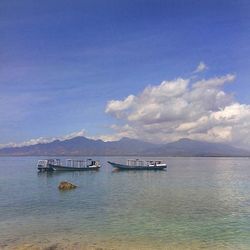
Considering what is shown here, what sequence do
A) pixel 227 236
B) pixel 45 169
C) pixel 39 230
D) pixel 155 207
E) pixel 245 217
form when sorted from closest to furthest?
pixel 227 236 → pixel 39 230 → pixel 245 217 → pixel 155 207 → pixel 45 169

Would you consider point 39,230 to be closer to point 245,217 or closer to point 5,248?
point 5,248

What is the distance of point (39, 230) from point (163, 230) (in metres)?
10.4

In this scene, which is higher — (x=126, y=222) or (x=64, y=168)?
(x=64, y=168)

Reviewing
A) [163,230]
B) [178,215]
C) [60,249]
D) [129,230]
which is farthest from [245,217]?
[60,249]

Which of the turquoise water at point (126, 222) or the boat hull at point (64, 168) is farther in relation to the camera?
the boat hull at point (64, 168)

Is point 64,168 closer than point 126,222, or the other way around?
point 126,222

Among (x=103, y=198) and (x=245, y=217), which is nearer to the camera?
(x=245, y=217)

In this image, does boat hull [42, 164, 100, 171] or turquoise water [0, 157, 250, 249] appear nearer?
turquoise water [0, 157, 250, 249]

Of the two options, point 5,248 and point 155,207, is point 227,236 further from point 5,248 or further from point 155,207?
point 5,248

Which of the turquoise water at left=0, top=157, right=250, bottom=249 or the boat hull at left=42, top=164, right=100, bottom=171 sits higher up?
the boat hull at left=42, top=164, right=100, bottom=171

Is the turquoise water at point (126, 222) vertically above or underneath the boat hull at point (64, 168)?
underneath

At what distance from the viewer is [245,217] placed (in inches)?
1345

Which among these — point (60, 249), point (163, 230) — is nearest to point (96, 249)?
point (60, 249)

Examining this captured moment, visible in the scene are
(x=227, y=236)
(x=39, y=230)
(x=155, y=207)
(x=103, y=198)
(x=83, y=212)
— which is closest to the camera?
(x=227, y=236)
